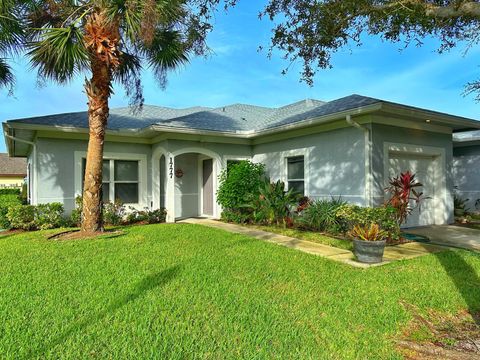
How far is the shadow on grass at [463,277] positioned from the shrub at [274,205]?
15.5 feet

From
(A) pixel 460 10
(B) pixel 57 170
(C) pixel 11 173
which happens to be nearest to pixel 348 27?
(A) pixel 460 10

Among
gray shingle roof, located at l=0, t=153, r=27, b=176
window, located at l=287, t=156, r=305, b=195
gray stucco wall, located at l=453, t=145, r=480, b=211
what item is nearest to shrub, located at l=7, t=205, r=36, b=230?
window, located at l=287, t=156, r=305, b=195

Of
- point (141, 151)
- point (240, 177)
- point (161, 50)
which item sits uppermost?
point (161, 50)

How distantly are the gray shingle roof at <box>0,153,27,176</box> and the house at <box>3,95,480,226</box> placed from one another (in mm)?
27983

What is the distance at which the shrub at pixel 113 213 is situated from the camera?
11188 millimetres

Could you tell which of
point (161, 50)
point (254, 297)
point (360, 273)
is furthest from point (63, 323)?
point (161, 50)

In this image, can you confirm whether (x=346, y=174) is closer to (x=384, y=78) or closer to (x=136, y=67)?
(x=384, y=78)

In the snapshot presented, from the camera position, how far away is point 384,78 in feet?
42.4

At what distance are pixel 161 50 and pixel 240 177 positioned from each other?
4.87 m

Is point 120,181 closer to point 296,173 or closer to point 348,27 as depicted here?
point 296,173

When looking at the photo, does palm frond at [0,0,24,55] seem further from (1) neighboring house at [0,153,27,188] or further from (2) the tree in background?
(1) neighboring house at [0,153,27,188]

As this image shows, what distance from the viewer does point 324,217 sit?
9.32m

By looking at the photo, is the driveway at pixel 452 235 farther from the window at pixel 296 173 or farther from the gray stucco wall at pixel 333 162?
the window at pixel 296 173

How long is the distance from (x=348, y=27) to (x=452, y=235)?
6.21 metres
